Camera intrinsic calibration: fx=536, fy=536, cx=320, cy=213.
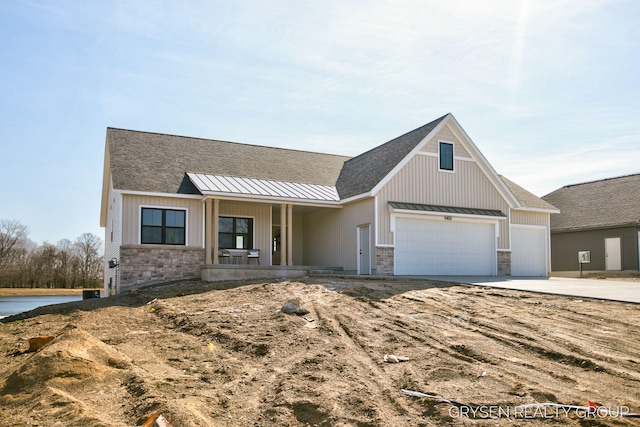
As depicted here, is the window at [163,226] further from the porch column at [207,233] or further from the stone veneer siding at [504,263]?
the stone veneer siding at [504,263]

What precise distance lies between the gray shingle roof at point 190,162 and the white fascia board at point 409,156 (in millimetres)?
4015

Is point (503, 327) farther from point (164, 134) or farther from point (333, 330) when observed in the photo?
point (164, 134)

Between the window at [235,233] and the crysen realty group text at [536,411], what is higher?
→ the window at [235,233]

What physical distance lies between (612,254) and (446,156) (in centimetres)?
1164

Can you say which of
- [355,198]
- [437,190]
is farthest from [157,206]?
[437,190]

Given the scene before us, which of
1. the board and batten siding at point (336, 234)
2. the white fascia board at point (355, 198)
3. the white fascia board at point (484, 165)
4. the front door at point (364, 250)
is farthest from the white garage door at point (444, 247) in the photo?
the white fascia board at point (484, 165)

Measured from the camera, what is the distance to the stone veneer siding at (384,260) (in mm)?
17688

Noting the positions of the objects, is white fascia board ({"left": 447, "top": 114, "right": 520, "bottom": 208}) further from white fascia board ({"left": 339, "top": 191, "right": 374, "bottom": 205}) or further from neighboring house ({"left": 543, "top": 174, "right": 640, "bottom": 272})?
neighboring house ({"left": 543, "top": 174, "right": 640, "bottom": 272})

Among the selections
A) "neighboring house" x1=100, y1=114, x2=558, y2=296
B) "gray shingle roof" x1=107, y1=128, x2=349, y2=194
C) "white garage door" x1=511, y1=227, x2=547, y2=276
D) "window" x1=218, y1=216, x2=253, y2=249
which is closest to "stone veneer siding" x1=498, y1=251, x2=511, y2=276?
"neighboring house" x1=100, y1=114, x2=558, y2=296

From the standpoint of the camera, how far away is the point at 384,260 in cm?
1781

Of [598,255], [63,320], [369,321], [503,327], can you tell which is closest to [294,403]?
[369,321]

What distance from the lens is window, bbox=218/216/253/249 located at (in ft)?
64.6

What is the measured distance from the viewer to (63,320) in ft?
37.7

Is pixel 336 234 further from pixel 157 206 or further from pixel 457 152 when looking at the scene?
pixel 157 206
